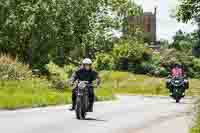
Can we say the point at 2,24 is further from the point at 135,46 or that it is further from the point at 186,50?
the point at 186,50

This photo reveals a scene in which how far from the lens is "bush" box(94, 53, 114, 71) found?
71750 mm

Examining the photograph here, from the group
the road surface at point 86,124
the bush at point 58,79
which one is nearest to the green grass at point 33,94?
the bush at point 58,79

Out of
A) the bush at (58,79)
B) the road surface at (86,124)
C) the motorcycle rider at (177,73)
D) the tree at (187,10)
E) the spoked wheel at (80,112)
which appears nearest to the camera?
the road surface at (86,124)

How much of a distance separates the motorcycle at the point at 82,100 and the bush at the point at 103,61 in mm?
48892

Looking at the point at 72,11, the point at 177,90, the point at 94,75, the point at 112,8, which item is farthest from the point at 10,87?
the point at 112,8

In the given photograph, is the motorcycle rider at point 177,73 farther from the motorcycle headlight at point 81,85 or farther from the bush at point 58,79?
the motorcycle headlight at point 81,85

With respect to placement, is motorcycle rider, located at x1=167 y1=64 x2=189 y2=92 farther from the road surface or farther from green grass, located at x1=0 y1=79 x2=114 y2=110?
the road surface

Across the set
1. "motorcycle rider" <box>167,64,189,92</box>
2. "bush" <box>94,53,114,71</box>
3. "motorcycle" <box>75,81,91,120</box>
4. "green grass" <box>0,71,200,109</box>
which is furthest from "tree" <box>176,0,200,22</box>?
"bush" <box>94,53,114,71</box>

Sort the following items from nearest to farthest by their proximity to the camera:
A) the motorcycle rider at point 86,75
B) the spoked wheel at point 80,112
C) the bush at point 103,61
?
the spoked wheel at point 80,112, the motorcycle rider at point 86,75, the bush at point 103,61

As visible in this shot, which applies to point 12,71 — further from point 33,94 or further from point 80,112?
point 80,112

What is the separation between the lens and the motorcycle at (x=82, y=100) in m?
21.1

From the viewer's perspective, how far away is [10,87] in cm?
3372

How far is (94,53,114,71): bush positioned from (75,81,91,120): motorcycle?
48892mm

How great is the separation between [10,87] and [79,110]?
13.1 m
